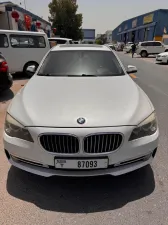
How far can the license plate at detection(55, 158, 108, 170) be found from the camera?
7.16 feet

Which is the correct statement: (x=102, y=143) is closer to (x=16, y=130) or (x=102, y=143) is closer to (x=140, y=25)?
(x=16, y=130)

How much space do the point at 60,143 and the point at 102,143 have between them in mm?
413

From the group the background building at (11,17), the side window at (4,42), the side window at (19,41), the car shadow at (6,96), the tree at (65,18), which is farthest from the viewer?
the tree at (65,18)

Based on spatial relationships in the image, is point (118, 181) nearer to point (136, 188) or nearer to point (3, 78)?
point (136, 188)

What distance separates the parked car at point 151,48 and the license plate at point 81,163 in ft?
82.2

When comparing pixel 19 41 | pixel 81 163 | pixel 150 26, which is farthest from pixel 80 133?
pixel 150 26

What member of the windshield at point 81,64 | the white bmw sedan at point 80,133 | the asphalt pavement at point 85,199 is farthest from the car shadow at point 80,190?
the windshield at point 81,64

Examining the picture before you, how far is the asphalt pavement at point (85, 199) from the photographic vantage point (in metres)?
2.15

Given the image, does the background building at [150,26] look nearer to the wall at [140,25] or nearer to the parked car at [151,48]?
the wall at [140,25]

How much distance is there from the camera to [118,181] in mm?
2689

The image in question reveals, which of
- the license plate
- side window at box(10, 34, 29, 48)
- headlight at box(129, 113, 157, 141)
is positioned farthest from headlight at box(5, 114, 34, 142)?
side window at box(10, 34, 29, 48)

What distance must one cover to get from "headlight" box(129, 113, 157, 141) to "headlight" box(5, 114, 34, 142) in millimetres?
1057

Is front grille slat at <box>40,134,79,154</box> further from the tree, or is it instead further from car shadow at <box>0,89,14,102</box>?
the tree

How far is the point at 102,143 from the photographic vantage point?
7.15ft
